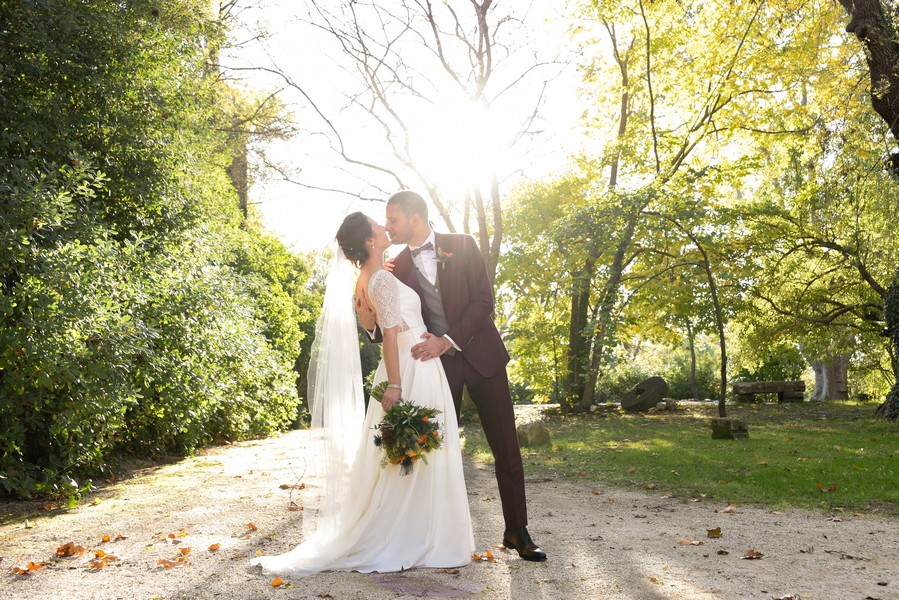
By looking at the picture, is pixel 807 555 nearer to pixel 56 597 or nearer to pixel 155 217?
pixel 56 597

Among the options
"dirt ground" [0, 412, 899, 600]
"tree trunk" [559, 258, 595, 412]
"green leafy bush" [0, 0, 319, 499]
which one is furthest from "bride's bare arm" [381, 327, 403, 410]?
"tree trunk" [559, 258, 595, 412]

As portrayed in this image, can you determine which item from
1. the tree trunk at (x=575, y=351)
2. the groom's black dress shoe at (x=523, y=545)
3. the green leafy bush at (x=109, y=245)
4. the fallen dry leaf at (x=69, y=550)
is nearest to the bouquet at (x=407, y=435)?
the groom's black dress shoe at (x=523, y=545)

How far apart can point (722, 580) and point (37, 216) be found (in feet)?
20.2

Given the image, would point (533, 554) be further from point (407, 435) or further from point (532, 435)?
point (532, 435)

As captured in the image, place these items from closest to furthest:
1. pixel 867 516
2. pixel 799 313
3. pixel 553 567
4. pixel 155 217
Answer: pixel 553 567
pixel 867 516
pixel 155 217
pixel 799 313

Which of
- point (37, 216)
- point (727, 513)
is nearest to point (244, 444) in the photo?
point (37, 216)

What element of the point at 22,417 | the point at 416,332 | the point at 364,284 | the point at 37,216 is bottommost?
the point at 22,417

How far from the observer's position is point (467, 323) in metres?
4.64

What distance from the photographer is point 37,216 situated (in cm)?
657

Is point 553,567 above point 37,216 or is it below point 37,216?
below

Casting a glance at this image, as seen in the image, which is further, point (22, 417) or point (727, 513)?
point (22, 417)

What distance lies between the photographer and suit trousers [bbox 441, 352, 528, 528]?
4668mm

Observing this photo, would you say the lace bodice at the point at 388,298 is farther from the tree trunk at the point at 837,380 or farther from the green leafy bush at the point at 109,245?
the tree trunk at the point at 837,380

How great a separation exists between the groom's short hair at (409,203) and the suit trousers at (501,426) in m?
0.94
